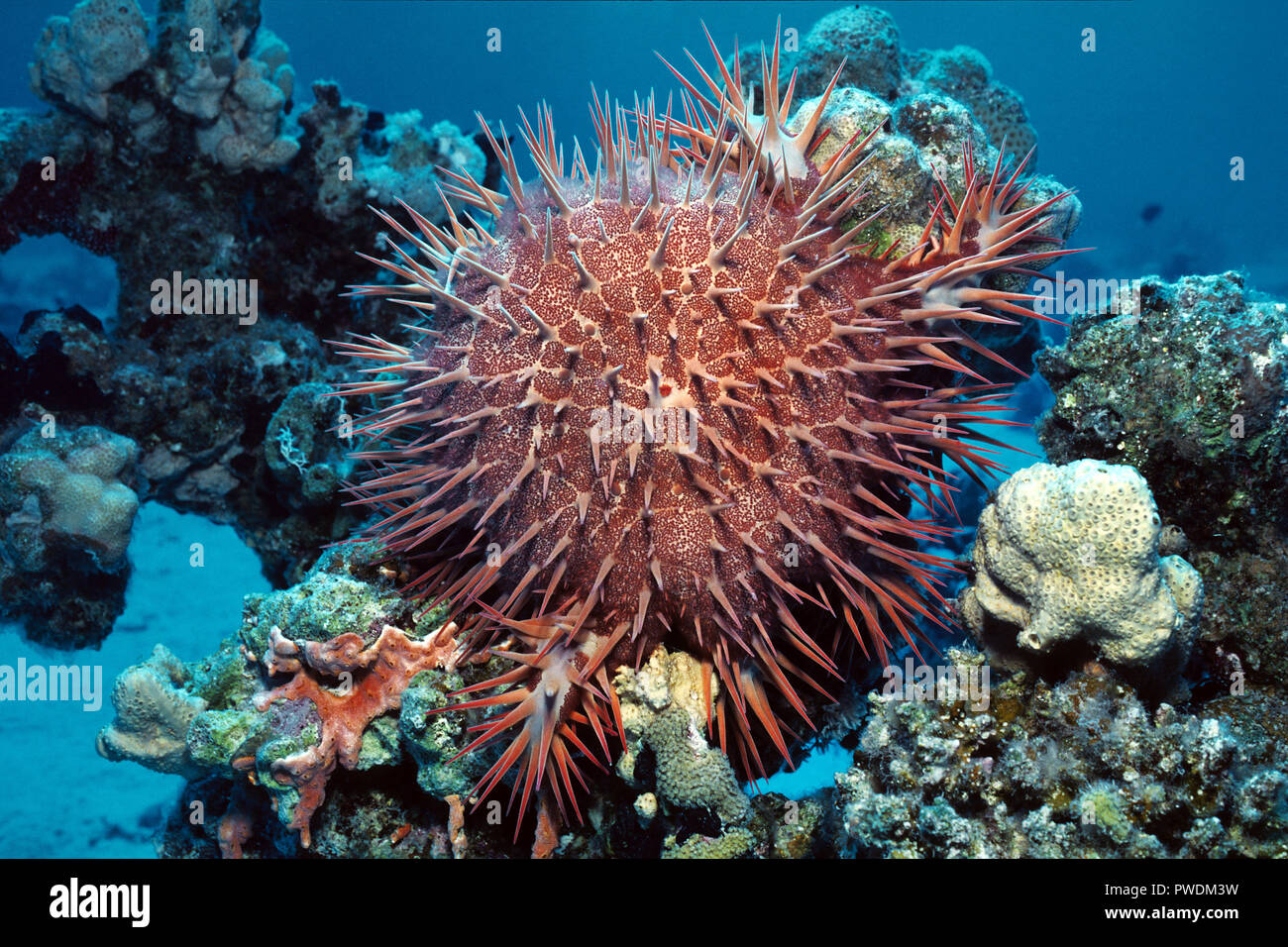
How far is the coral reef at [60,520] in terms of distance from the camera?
563 centimetres

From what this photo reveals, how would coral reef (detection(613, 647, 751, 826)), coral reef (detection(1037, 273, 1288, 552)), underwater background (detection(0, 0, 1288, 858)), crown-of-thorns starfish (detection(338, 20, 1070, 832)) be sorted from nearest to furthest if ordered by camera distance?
crown-of-thorns starfish (detection(338, 20, 1070, 832))
coral reef (detection(613, 647, 751, 826))
coral reef (detection(1037, 273, 1288, 552))
underwater background (detection(0, 0, 1288, 858))

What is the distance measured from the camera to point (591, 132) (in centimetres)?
442

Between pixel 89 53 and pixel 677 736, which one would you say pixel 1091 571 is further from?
pixel 89 53

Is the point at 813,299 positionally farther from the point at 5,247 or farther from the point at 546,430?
the point at 5,247

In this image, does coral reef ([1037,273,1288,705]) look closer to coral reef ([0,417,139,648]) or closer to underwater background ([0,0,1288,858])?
underwater background ([0,0,1288,858])

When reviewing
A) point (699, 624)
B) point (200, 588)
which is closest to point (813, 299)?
point (699, 624)

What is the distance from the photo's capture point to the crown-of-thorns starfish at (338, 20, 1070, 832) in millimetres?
2514

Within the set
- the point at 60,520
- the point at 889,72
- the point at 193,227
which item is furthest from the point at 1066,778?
the point at 193,227

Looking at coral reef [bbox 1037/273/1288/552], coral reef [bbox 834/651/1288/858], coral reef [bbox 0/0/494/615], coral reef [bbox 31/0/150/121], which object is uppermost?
coral reef [bbox 31/0/150/121]

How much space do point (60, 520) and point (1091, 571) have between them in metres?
7.06

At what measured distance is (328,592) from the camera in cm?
329

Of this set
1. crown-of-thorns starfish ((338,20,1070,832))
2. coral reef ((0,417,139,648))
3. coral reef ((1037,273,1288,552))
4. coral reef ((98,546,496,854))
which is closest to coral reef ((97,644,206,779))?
coral reef ((98,546,496,854))

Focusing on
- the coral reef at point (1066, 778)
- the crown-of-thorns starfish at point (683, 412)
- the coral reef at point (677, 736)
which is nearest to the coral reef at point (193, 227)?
the crown-of-thorns starfish at point (683, 412)

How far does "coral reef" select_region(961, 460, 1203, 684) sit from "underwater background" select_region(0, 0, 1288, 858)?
1.64 feet
